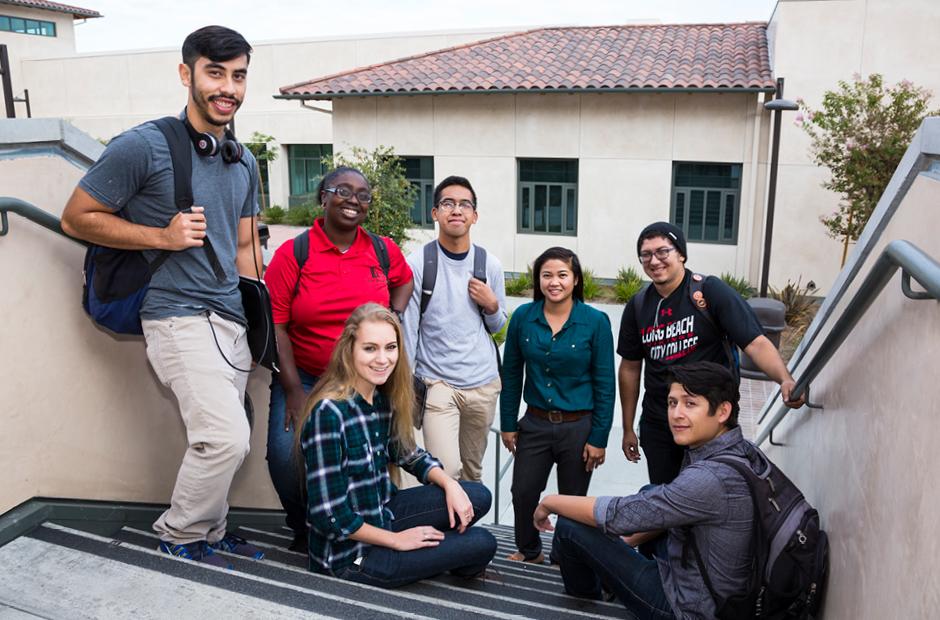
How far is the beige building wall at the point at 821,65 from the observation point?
48.6 ft

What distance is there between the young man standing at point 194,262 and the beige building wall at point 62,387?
284 millimetres

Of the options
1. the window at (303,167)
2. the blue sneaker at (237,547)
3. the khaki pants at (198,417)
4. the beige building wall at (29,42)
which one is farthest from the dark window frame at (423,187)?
the beige building wall at (29,42)

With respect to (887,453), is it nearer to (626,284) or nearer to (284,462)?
(284,462)

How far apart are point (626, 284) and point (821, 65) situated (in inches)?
224

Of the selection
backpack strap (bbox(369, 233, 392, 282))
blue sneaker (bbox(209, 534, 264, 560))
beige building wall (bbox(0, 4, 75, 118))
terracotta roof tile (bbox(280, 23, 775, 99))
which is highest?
beige building wall (bbox(0, 4, 75, 118))

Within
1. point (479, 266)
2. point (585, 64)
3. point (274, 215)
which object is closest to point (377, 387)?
point (479, 266)

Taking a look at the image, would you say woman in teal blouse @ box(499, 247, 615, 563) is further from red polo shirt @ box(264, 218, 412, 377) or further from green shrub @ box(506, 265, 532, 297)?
green shrub @ box(506, 265, 532, 297)

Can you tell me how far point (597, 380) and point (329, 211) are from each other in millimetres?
1661

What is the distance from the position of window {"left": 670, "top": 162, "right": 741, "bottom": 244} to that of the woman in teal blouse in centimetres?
1306

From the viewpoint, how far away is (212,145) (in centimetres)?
300

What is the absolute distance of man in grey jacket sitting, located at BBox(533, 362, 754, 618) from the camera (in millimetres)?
2816

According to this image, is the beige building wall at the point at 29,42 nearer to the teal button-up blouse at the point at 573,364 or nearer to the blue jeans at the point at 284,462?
the blue jeans at the point at 284,462

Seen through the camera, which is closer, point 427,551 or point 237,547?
point 427,551

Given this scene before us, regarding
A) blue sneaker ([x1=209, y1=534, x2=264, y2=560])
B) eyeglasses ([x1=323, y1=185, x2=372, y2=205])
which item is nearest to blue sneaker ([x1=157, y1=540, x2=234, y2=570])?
blue sneaker ([x1=209, y1=534, x2=264, y2=560])
